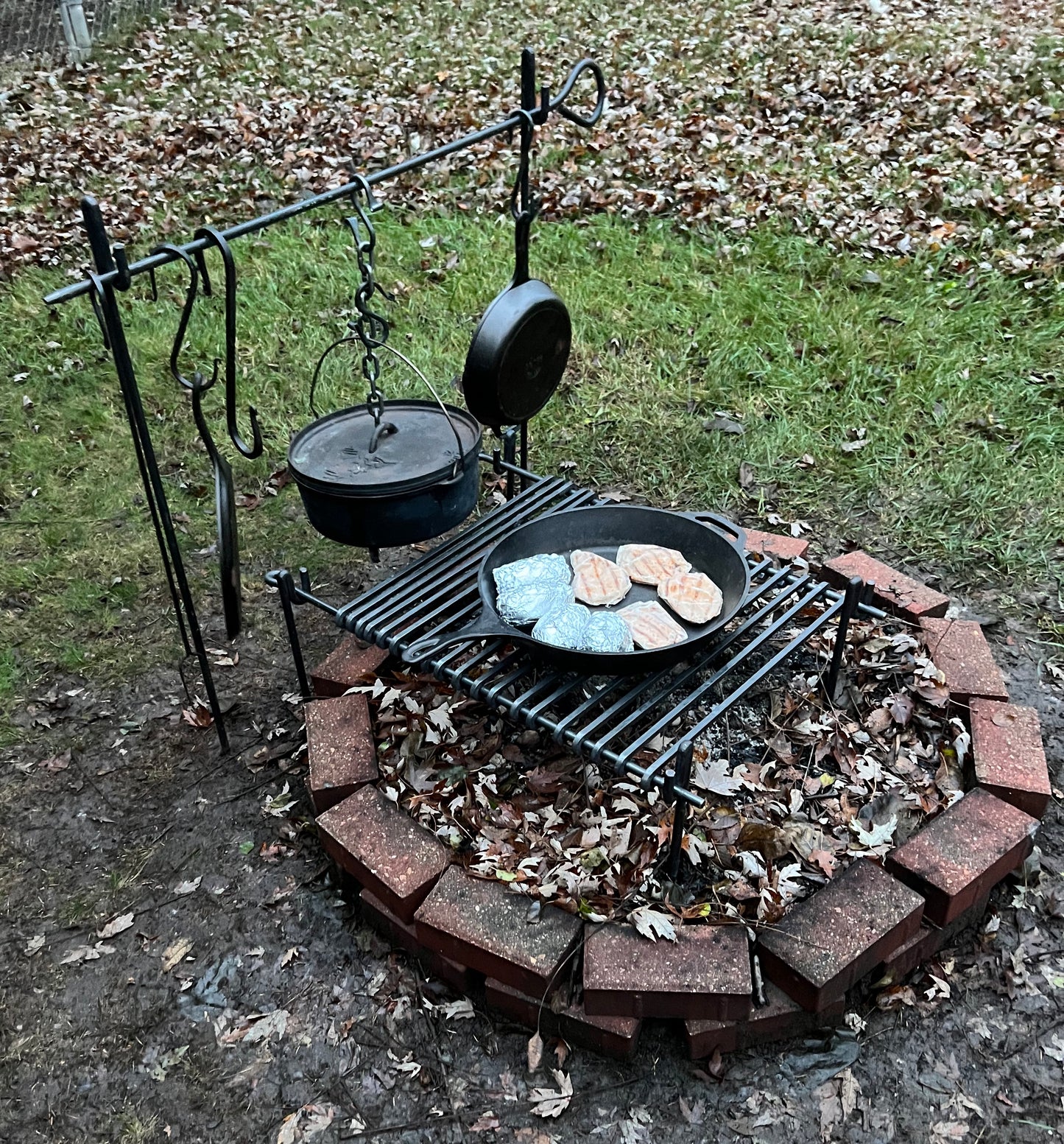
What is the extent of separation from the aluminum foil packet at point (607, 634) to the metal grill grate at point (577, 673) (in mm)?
131

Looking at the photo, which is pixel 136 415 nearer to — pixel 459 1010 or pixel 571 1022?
pixel 459 1010

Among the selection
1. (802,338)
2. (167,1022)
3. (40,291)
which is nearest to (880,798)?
(167,1022)

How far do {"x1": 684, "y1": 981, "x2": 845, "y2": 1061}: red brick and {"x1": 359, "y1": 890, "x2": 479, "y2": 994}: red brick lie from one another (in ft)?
2.32

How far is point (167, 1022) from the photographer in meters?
3.04

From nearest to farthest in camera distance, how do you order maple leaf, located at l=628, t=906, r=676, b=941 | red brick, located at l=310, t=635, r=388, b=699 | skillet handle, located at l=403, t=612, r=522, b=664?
maple leaf, located at l=628, t=906, r=676, b=941 → skillet handle, located at l=403, t=612, r=522, b=664 → red brick, located at l=310, t=635, r=388, b=699

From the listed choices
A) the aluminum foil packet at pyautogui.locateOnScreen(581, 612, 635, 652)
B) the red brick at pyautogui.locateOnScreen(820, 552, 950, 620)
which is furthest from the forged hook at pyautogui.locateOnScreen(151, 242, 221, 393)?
the red brick at pyautogui.locateOnScreen(820, 552, 950, 620)

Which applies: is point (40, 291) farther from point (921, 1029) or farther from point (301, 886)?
point (921, 1029)

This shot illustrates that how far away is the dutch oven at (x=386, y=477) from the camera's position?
11.3 feet

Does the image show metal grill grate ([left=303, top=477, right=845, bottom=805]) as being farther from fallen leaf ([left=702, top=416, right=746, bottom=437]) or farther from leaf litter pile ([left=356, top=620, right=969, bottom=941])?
fallen leaf ([left=702, top=416, right=746, bottom=437])

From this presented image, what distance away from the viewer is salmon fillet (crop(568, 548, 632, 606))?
345 centimetres

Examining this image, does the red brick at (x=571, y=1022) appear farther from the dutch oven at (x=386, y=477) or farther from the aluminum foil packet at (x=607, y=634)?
the dutch oven at (x=386, y=477)

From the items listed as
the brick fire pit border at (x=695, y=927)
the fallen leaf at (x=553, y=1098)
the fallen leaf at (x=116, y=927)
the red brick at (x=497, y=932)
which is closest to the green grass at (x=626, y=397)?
the fallen leaf at (x=116, y=927)

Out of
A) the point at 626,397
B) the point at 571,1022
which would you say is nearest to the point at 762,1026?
the point at 571,1022

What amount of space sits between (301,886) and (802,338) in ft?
14.7
